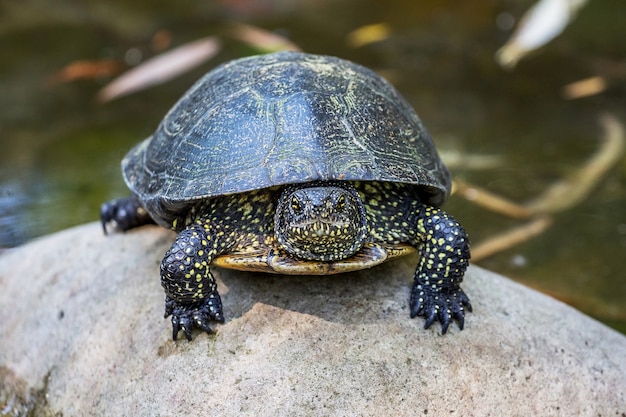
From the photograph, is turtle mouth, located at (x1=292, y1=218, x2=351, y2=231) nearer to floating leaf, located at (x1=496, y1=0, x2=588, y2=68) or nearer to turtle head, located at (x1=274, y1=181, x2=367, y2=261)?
turtle head, located at (x1=274, y1=181, x2=367, y2=261)

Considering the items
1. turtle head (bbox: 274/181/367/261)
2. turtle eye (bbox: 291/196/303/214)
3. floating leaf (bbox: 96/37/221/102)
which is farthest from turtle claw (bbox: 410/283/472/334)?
floating leaf (bbox: 96/37/221/102)

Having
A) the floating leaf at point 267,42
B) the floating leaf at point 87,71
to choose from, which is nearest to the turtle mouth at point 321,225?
the floating leaf at point 267,42

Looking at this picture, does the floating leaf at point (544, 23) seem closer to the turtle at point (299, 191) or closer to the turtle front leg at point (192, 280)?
the turtle at point (299, 191)

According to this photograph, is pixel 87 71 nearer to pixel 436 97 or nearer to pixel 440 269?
pixel 436 97

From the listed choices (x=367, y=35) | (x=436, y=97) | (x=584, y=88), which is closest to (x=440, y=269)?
(x=436, y=97)

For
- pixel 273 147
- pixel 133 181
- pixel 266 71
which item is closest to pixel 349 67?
pixel 266 71

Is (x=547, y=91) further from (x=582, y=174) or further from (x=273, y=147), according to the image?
(x=273, y=147)
